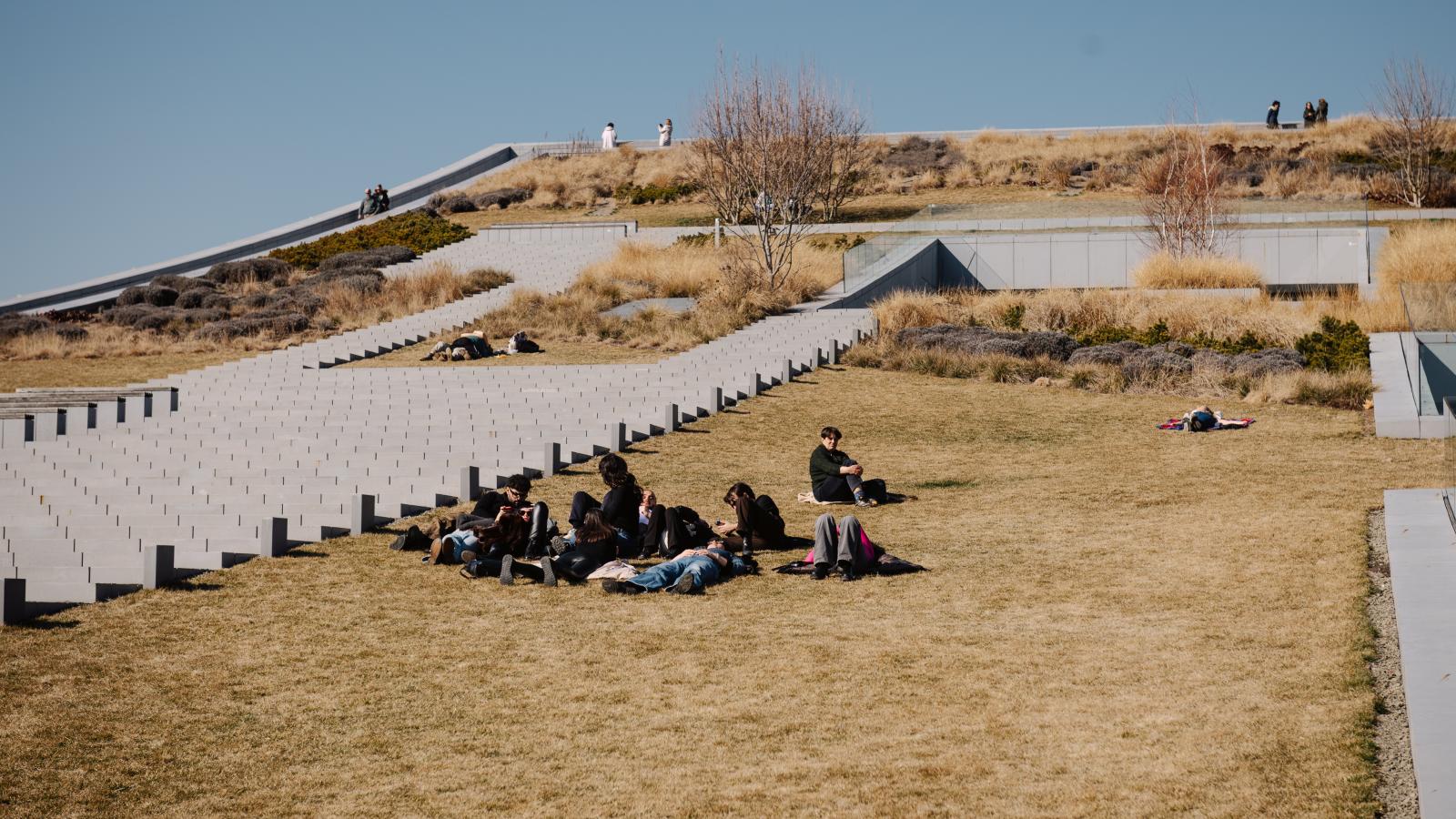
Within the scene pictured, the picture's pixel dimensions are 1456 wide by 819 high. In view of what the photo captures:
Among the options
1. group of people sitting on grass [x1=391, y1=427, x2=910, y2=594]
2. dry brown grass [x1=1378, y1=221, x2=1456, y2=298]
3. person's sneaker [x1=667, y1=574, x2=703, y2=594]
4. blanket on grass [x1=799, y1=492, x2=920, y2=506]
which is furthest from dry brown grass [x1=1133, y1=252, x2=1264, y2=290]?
person's sneaker [x1=667, y1=574, x2=703, y2=594]

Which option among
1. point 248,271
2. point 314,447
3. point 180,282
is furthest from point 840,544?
point 248,271

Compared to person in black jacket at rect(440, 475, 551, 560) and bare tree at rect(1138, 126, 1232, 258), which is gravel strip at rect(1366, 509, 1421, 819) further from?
bare tree at rect(1138, 126, 1232, 258)

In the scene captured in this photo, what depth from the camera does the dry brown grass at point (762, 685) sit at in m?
7.09

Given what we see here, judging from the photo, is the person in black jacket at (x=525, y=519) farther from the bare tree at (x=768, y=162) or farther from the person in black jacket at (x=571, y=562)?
the bare tree at (x=768, y=162)

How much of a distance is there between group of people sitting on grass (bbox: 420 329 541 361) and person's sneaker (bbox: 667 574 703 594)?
18.2 m

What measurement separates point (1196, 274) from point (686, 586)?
81.1ft

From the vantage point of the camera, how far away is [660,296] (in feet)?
114

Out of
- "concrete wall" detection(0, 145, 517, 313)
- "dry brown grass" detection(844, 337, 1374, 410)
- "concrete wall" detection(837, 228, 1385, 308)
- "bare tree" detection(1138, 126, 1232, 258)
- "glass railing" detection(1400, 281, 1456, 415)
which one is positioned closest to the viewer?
"glass railing" detection(1400, 281, 1456, 415)

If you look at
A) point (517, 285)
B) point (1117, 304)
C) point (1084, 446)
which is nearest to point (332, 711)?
point (1084, 446)

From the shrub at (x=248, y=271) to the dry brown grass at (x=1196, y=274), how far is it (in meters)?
25.7

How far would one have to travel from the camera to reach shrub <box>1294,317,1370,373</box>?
23.0 meters

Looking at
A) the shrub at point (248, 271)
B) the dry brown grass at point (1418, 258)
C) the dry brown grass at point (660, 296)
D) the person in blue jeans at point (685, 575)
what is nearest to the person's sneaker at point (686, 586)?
the person in blue jeans at point (685, 575)

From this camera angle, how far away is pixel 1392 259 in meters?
31.1

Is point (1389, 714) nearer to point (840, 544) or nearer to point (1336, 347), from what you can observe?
point (840, 544)
